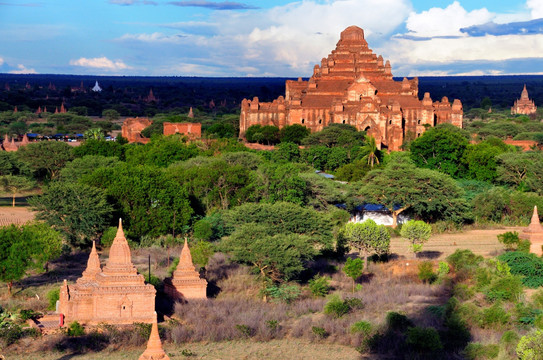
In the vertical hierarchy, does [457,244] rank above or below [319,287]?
below

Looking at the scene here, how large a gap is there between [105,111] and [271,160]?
10807 cm

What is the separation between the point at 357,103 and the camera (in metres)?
88.0

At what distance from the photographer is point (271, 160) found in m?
73.2

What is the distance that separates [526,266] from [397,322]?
8974 mm

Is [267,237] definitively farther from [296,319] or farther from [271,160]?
[271,160]

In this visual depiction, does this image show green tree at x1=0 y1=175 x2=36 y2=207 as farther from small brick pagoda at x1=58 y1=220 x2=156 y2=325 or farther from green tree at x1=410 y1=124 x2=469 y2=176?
small brick pagoda at x1=58 y1=220 x2=156 y2=325

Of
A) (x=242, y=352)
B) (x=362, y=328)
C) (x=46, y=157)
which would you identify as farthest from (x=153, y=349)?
(x=46, y=157)

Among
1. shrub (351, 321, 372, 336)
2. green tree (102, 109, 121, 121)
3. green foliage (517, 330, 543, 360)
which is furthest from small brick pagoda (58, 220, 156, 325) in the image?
green tree (102, 109, 121, 121)

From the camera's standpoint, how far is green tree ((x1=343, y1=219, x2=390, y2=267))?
149 ft

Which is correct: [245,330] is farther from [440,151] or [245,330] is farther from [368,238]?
[440,151]

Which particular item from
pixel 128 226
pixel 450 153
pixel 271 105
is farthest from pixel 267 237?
pixel 271 105

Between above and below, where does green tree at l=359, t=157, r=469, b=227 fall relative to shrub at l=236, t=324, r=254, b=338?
above

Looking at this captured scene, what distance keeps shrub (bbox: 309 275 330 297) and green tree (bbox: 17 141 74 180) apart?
3540cm

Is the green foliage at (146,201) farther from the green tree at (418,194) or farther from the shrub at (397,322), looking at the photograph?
the shrub at (397,322)
